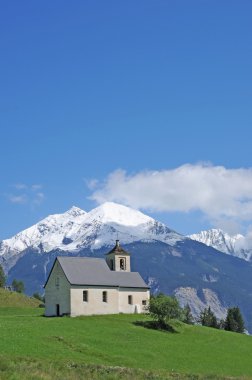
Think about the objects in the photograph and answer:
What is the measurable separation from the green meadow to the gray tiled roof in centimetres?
717

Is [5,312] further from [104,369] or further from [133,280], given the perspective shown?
[104,369]

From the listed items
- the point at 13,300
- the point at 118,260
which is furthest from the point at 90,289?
the point at 13,300

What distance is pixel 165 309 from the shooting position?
282 feet

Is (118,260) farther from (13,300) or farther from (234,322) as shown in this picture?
(234,322)

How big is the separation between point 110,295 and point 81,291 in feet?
18.5

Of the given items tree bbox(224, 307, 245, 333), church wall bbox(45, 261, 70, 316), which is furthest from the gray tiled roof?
tree bbox(224, 307, 245, 333)

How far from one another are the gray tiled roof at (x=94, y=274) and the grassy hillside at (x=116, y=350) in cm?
780

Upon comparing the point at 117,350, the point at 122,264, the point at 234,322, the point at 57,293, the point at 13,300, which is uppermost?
the point at 122,264

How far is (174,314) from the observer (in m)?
86.2

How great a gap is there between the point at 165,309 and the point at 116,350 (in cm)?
2240

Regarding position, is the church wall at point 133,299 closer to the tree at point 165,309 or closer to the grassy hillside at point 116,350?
the grassy hillside at point 116,350

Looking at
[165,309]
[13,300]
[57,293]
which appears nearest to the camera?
[165,309]

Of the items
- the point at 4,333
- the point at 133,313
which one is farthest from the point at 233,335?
the point at 4,333

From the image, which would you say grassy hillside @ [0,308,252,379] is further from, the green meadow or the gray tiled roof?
the gray tiled roof
